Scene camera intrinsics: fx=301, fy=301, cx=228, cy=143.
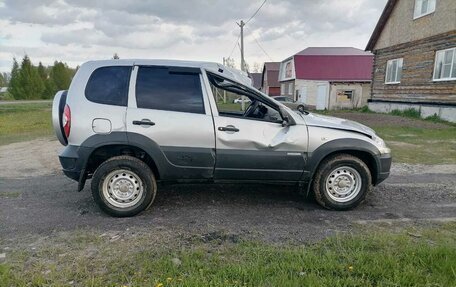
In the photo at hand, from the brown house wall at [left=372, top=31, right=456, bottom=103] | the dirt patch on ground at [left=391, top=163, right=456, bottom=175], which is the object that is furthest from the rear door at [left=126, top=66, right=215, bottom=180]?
the brown house wall at [left=372, top=31, right=456, bottom=103]

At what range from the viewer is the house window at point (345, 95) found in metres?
28.7

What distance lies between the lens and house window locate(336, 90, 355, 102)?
94.2 feet

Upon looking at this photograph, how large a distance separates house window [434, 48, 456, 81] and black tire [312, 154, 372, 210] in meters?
13.2

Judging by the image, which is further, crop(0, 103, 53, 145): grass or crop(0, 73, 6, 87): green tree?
crop(0, 73, 6, 87): green tree

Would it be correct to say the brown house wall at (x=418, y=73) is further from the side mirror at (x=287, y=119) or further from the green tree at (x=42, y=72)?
the green tree at (x=42, y=72)

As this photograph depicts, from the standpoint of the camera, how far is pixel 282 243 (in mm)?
3191

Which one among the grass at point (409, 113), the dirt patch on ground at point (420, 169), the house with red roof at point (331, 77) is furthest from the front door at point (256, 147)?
the house with red roof at point (331, 77)

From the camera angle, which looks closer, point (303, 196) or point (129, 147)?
point (129, 147)

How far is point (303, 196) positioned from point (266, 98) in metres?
1.71

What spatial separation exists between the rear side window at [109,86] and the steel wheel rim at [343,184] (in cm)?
293

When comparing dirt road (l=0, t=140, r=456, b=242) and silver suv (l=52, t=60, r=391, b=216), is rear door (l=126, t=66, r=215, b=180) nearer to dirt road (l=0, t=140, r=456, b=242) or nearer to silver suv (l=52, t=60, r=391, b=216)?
silver suv (l=52, t=60, r=391, b=216)

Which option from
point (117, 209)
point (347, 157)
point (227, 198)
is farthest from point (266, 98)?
point (117, 209)

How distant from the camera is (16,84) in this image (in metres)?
51.2

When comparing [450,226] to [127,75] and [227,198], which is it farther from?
[127,75]
